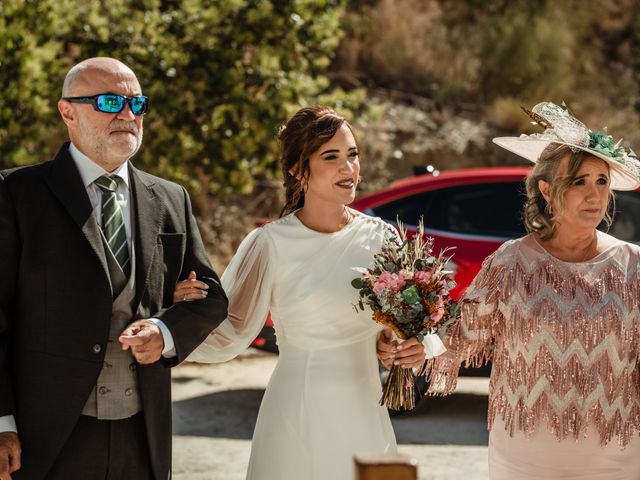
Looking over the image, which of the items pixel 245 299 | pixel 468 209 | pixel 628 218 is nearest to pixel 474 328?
pixel 245 299

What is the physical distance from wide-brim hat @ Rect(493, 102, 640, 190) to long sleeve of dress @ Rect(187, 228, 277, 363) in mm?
1070

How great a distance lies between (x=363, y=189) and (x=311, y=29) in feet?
16.0

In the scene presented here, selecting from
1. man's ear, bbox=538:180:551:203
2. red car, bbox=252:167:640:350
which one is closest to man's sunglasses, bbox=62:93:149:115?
man's ear, bbox=538:180:551:203

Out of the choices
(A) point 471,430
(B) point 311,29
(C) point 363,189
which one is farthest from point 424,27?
(A) point 471,430

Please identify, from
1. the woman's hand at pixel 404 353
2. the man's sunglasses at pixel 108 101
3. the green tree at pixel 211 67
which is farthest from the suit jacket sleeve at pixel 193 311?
the green tree at pixel 211 67

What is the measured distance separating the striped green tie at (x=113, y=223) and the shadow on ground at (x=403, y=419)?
4.25m

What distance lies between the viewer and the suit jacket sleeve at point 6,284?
349 cm

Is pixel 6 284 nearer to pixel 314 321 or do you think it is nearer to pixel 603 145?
pixel 314 321

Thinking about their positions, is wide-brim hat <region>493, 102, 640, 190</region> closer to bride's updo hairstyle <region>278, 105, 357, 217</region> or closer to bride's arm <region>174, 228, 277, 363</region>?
bride's updo hairstyle <region>278, 105, 357, 217</region>

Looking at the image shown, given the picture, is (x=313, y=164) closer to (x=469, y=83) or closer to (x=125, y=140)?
(x=125, y=140)

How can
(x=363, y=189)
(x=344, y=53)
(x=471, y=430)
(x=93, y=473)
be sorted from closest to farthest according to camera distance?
1. (x=93, y=473)
2. (x=471, y=430)
3. (x=363, y=189)
4. (x=344, y=53)

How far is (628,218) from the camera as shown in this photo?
8336 millimetres

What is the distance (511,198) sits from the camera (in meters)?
8.45

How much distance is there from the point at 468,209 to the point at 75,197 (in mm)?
5158
